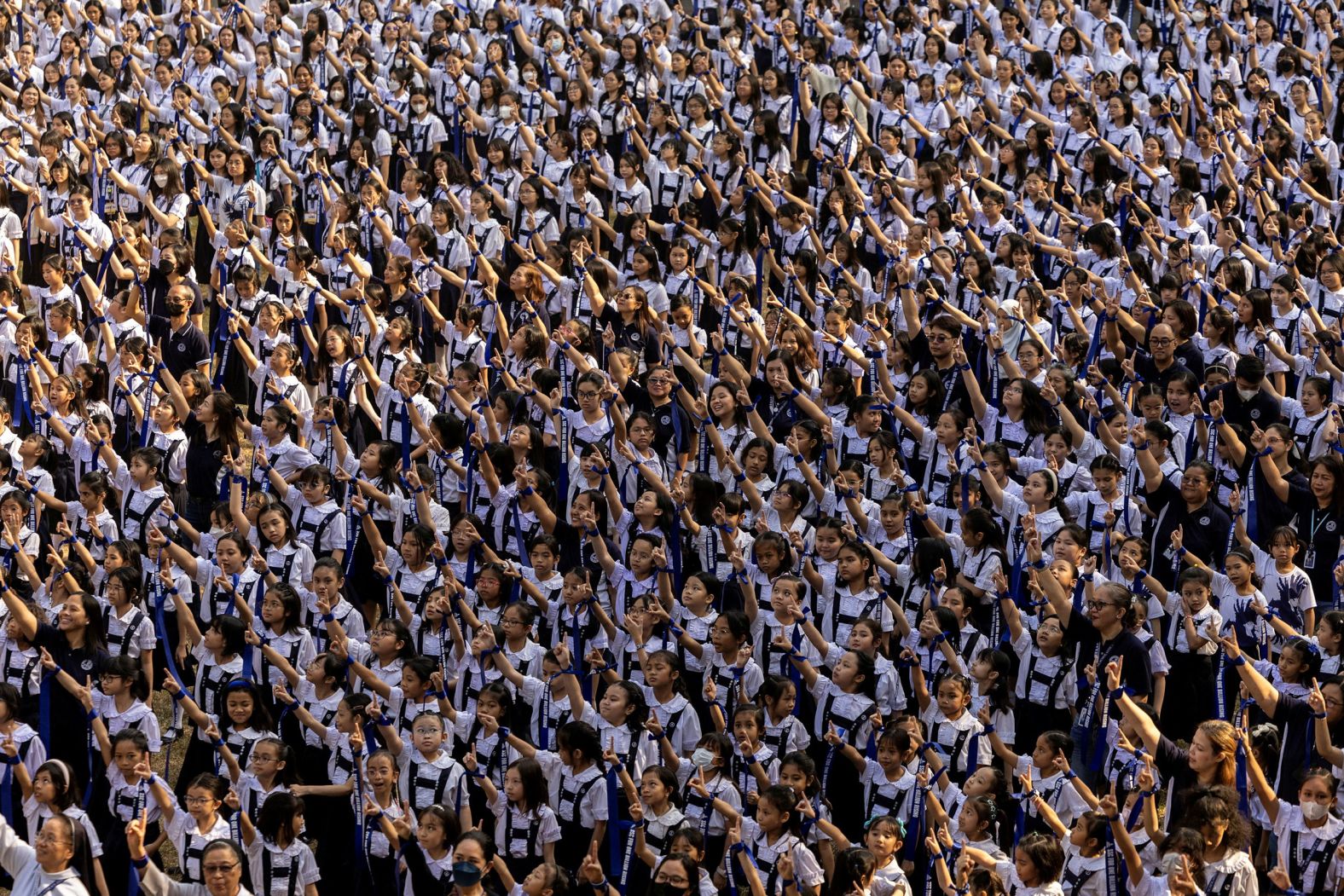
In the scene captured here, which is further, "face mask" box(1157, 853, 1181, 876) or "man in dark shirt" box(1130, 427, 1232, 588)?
"man in dark shirt" box(1130, 427, 1232, 588)

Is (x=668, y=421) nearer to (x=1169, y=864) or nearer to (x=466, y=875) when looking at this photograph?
(x=466, y=875)

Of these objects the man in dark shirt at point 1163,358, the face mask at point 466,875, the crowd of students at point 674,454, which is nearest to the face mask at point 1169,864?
the crowd of students at point 674,454

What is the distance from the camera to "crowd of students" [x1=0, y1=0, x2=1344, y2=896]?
28.8 feet

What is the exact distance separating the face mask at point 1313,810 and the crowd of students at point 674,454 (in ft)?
0.06

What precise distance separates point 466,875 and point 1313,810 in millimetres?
3287

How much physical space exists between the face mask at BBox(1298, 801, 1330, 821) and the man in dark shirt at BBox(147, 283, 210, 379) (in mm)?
6789

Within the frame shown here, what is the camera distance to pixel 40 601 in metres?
10.2

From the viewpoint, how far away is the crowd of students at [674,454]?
8.78 m

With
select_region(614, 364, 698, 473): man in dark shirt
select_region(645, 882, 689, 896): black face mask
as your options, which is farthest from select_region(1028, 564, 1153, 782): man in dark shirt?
select_region(614, 364, 698, 473): man in dark shirt

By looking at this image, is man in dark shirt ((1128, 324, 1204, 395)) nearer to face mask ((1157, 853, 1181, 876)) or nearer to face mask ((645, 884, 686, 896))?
face mask ((1157, 853, 1181, 876))

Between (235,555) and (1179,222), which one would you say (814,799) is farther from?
(1179,222)

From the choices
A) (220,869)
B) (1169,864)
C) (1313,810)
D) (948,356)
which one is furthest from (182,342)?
(1313,810)

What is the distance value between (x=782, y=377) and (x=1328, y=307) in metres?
3.34

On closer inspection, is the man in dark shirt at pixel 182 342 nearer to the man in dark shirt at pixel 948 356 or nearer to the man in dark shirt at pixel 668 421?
the man in dark shirt at pixel 668 421
